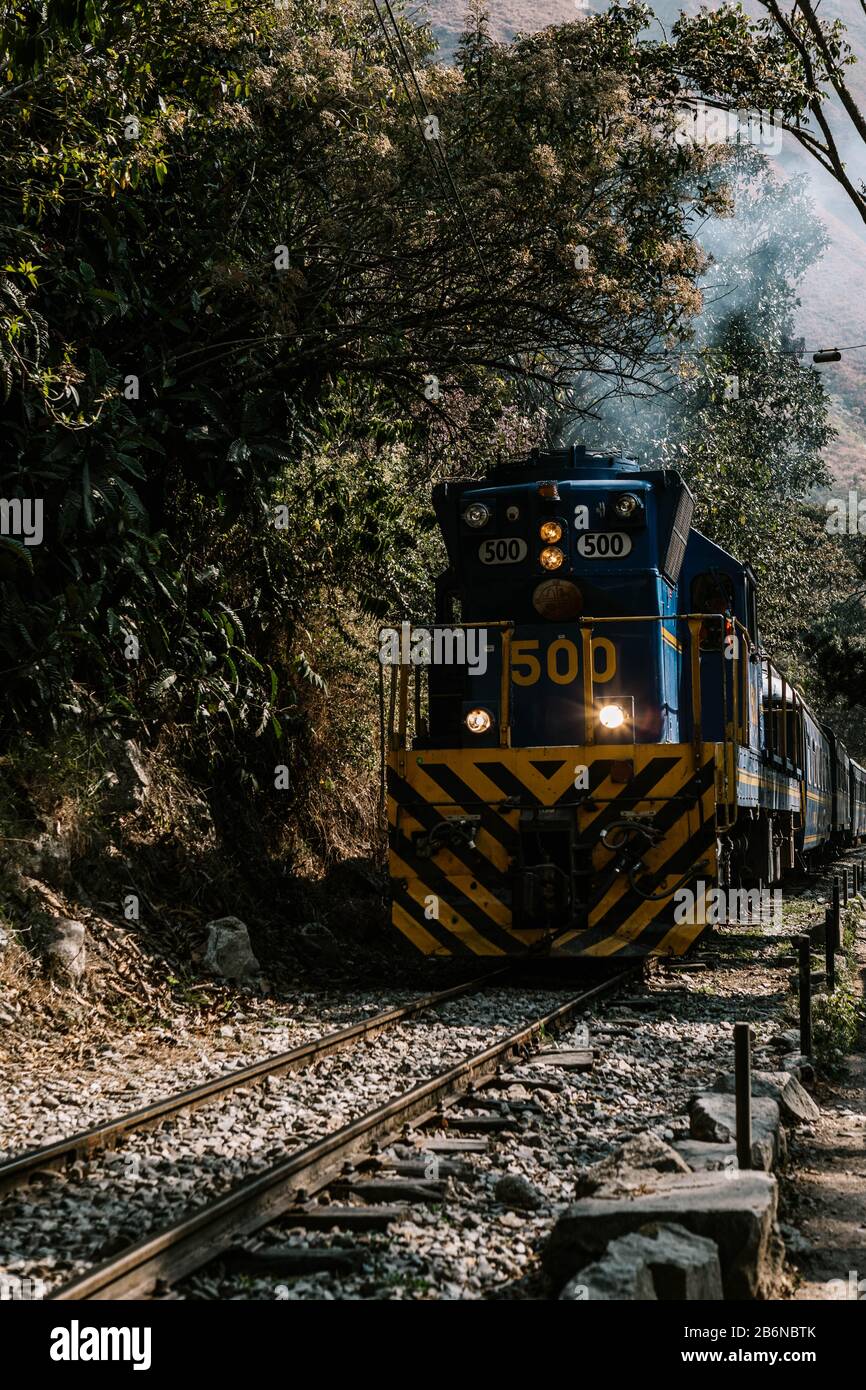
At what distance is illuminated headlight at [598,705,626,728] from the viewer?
10000 millimetres

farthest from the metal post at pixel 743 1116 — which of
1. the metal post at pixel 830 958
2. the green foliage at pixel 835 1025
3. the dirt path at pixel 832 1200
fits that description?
the metal post at pixel 830 958

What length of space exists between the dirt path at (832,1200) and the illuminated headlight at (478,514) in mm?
5033

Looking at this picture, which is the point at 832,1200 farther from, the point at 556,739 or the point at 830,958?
the point at 556,739

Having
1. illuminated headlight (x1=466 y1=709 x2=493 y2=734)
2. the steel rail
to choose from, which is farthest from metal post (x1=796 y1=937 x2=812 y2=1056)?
illuminated headlight (x1=466 y1=709 x2=493 y2=734)

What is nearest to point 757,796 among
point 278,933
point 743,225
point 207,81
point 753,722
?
point 753,722

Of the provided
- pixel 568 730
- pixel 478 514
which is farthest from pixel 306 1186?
pixel 478 514

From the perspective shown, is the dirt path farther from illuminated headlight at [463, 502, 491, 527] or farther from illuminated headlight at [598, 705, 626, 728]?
illuminated headlight at [463, 502, 491, 527]

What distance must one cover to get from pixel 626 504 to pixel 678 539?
0.80 m

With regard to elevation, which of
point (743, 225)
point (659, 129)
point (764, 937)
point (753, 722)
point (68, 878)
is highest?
point (743, 225)

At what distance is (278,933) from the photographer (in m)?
11.2

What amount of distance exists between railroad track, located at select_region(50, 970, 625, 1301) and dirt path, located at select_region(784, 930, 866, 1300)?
53.2 inches

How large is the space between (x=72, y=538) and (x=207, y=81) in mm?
3326
